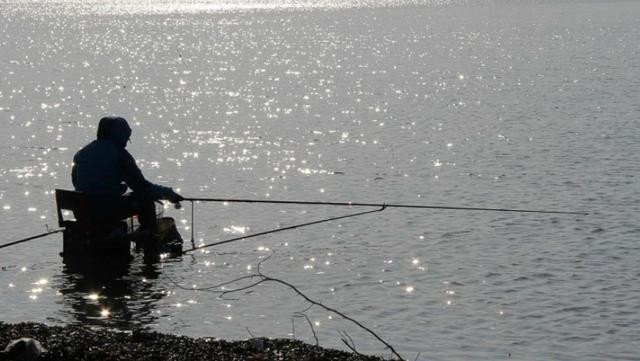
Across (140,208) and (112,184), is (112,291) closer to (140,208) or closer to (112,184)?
(140,208)

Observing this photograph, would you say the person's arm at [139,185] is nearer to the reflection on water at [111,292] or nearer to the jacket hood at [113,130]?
the jacket hood at [113,130]

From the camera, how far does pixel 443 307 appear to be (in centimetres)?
1520

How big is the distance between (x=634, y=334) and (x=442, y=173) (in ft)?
45.2

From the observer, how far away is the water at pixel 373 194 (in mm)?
14492

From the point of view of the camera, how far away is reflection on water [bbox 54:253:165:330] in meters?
14.1

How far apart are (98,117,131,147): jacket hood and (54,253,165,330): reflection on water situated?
1.72 metres

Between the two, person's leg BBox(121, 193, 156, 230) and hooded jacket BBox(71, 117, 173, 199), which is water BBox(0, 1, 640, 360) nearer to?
person's leg BBox(121, 193, 156, 230)

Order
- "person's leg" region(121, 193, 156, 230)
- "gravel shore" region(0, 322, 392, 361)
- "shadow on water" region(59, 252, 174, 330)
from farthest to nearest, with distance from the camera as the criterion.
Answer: "person's leg" region(121, 193, 156, 230), "shadow on water" region(59, 252, 174, 330), "gravel shore" region(0, 322, 392, 361)

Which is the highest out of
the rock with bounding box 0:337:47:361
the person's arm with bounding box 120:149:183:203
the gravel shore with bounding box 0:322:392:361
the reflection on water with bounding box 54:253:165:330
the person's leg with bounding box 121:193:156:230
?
the person's arm with bounding box 120:149:183:203

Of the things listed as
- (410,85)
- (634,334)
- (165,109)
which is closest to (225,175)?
(634,334)

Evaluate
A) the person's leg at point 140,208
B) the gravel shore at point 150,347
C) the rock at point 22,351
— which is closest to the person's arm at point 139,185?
the person's leg at point 140,208

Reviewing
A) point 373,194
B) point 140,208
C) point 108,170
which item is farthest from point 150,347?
point 373,194

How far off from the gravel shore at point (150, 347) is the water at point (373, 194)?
1565 mm

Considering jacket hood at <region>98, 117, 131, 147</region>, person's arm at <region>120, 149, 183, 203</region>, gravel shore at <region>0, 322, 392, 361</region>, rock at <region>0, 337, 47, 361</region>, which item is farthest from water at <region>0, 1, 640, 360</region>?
rock at <region>0, 337, 47, 361</region>
